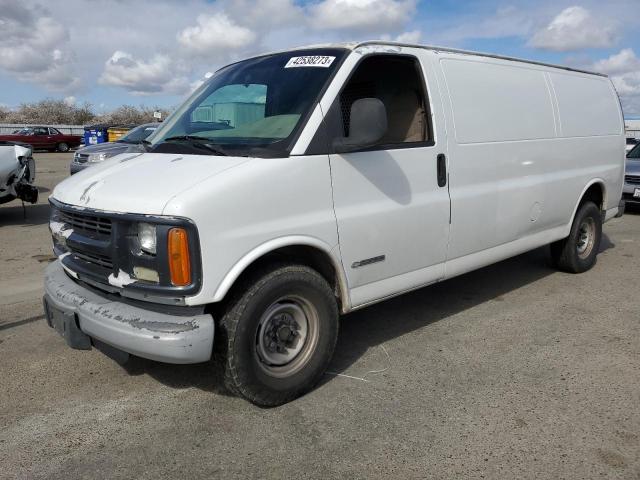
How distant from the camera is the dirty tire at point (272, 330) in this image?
10.2ft

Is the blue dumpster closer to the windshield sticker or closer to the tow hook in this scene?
the tow hook

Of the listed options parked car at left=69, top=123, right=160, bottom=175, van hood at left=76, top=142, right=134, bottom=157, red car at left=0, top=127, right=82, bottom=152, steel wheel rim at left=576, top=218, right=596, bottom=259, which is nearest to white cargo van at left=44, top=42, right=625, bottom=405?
steel wheel rim at left=576, top=218, right=596, bottom=259

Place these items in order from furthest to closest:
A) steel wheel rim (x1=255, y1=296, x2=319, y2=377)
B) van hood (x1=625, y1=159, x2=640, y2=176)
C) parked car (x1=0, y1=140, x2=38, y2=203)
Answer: van hood (x1=625, y1=159, x2=640, y2=176) → parked car (x1=0, y1=140, x2=38, y2=203) → steel wheel rim (x1=255, y1=296, x2=319, y2=377)

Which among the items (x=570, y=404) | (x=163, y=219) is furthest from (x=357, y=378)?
(x=163, y=219)

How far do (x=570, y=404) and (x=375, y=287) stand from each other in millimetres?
1417

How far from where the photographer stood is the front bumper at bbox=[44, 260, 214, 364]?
2.93 meters

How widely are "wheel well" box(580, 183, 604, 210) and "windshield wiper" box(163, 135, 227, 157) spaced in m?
4.43

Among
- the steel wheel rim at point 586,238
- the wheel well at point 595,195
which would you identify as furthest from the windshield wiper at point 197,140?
the steel wheel rim at point 586,238

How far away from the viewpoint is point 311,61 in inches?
147

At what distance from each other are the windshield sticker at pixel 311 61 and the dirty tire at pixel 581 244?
12.3ft

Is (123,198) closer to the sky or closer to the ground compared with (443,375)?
closer to the sky

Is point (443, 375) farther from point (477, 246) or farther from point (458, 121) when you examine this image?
point (458, 121)

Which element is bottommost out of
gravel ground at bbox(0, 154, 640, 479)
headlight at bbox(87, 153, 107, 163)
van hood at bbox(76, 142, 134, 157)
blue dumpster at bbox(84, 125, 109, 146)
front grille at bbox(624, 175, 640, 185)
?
gravel ground at bbox(0, 154, 640, 479)

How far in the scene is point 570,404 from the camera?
135 inches
